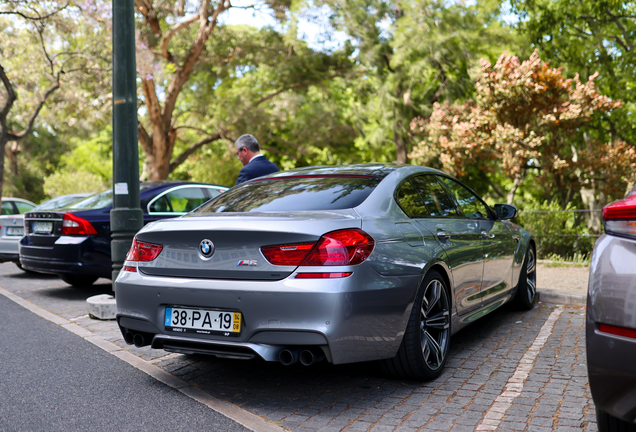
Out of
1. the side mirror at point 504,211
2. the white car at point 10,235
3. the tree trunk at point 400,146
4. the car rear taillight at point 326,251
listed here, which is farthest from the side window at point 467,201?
the tree trunk at point 400,146

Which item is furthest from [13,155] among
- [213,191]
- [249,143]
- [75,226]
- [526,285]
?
[526,285]

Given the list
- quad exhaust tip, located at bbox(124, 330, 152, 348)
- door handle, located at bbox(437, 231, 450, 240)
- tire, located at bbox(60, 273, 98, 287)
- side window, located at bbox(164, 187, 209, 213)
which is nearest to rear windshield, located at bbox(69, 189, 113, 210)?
side window, located at bbox(164, 187, 209, 213)

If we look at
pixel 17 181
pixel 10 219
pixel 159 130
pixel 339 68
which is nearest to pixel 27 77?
pixel 159 130

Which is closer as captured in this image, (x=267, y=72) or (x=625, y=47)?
(x=625, y=47)

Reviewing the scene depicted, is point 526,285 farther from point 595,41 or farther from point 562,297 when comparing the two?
point 595,41

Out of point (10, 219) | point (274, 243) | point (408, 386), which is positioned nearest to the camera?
point (274, 243)

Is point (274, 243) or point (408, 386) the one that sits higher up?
point (274, 243)

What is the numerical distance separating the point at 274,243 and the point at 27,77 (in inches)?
707

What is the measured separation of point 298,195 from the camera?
418 cm

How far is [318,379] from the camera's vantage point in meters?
4.24

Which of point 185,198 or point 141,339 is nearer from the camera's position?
point 141,339

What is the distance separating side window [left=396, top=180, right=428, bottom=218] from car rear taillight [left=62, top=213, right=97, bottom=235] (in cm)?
462

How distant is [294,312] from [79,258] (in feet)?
16.0

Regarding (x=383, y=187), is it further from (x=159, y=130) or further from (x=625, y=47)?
(x=159, y=130)
